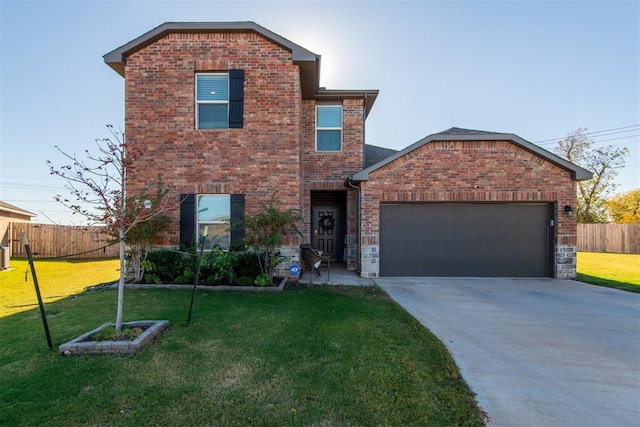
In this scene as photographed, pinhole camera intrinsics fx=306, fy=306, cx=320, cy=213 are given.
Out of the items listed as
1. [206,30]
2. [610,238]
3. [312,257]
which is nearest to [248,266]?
[312,257]

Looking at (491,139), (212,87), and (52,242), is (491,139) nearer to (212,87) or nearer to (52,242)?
(212,87)

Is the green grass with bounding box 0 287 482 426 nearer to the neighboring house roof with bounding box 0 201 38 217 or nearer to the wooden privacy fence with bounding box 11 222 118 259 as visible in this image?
the wooden privacy fence with bounding box 11 222 118 259

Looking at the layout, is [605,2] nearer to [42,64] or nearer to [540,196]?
[540,196]

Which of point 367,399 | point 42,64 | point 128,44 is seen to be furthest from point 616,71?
point 42,64

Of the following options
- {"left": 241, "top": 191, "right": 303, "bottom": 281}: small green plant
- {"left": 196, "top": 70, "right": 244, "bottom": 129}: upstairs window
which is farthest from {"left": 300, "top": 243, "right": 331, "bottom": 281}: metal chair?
{"left": 196, "top": 70, "right": 244, "bottom": 129}: upstairs window

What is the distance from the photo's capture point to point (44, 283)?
8617mm

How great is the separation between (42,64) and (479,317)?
1411 cm

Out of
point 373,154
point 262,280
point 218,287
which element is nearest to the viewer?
point 218,287

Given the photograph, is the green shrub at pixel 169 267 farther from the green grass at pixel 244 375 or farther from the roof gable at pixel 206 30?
the roof gable at pixel 206 30

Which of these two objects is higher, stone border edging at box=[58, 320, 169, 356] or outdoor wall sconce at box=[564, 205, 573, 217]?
outdoor wall sconce at box=[564, 205, 573, 217]

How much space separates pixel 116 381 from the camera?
289cm

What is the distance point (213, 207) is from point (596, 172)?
3210 cm

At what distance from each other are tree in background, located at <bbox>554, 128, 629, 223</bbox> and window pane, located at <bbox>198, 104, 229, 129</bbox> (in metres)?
29.9

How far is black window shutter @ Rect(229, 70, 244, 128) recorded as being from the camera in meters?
8.23
